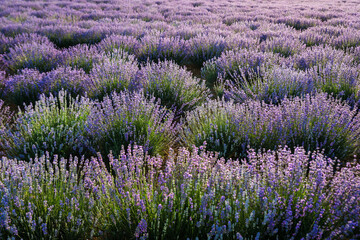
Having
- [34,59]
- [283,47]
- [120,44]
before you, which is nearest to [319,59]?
[283,47]

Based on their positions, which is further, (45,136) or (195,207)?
(45,136)

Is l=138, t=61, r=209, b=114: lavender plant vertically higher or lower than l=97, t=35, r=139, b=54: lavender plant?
lower

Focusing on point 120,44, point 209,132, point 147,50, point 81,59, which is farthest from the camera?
point 120,44

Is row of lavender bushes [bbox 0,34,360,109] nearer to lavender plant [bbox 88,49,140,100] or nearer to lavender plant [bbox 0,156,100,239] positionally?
lavender plant [bbox 88,49,140,100]

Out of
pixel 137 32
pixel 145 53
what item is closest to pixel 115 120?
pixel 145 53

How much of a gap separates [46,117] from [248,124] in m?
2.06

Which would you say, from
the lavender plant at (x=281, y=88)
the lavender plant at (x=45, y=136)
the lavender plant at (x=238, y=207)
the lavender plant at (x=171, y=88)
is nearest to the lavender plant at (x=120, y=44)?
the lavender plant at (x=171, y=88)

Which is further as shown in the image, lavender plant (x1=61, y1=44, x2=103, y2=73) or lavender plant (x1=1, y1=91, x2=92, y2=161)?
lavender plant (x1=61, y1=44, x2=103, y2=73)

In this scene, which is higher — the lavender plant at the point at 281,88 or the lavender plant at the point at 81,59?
the lavender plant at the point at 81,59

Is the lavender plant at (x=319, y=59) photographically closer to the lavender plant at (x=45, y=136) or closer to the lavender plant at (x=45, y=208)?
the lavender plant at (x=45, y=136)

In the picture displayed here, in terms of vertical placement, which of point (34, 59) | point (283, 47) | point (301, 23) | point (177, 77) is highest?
point (301, 23)

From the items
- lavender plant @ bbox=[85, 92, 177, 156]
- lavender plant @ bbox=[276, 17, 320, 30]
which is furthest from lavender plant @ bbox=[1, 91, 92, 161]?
lavender plant @ bbox=[276, 17, 320, 30]

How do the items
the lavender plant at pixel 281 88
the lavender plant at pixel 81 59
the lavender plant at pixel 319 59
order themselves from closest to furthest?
1. the lavender plant at pixel 281 88
2. the lavender plant at pixel 319 59
3. the lavender plant at pixel 81 59

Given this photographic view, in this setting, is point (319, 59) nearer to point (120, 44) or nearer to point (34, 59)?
point (120, 44)
